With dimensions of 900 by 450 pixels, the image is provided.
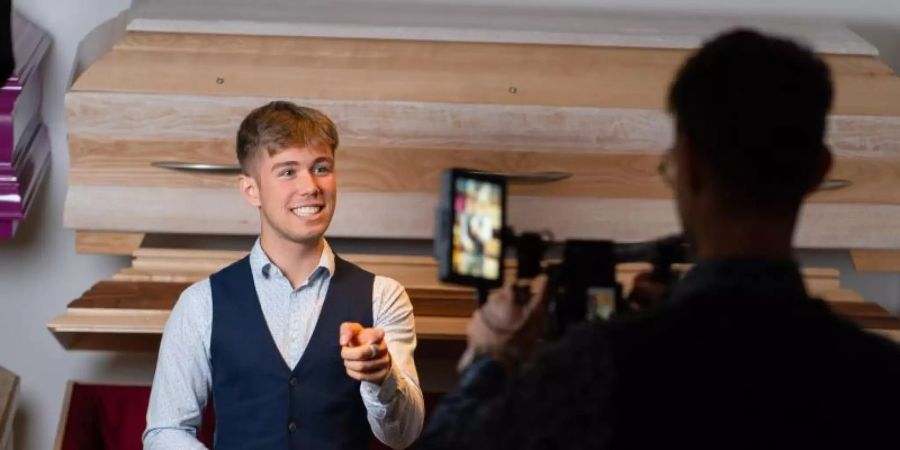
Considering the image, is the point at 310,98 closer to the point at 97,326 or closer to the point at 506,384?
the point at 97,326

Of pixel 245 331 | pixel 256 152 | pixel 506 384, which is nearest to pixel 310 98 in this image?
pixel 256 152

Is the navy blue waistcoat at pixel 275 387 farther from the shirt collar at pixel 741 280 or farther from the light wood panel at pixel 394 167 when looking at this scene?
the shirt collar at pixel 741 280

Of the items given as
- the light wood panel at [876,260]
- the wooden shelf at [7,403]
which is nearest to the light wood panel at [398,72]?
the light wood panel at [876,260]

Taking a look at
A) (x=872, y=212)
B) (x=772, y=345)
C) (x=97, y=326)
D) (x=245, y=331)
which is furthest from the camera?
(x=872, y=212)

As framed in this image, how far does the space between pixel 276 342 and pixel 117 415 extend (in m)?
0.84

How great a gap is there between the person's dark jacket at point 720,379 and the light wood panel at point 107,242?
1918 mm

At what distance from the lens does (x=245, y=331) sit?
2.66 metres

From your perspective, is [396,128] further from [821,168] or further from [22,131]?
[821,168]

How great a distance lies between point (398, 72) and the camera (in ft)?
10.1

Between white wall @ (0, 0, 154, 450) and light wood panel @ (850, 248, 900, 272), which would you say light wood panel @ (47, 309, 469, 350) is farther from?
light wood panel @ (850, 248, 900, 272)

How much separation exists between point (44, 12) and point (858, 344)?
244 centimetres

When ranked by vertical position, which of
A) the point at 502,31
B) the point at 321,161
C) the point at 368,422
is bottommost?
the point at 368,422

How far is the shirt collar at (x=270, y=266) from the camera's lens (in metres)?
2.71

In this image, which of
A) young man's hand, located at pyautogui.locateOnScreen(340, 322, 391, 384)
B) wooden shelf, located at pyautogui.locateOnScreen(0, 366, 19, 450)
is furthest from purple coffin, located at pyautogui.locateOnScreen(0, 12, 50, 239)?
young man's hand, located at pyautogui.locateOnScreen(340, 322, 391, 384)
